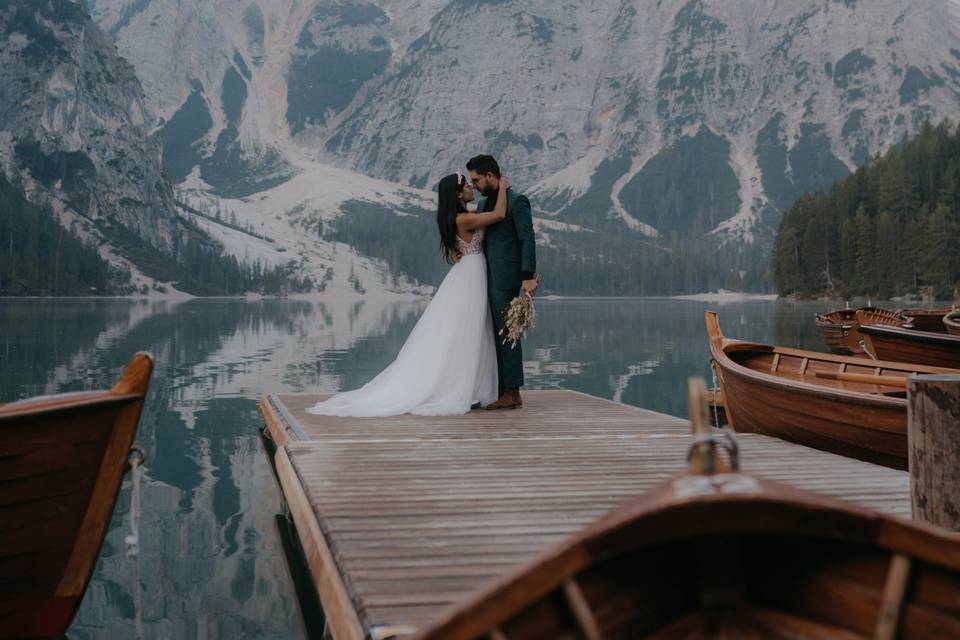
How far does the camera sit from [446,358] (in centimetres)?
952

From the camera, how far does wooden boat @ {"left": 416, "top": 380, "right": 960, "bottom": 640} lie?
Result: 1849 millimetres

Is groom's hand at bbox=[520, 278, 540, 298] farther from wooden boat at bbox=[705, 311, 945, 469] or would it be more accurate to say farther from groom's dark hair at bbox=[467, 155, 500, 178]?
wooden boat at bbox=[705, 311, 945, 469]

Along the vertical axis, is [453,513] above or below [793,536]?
below

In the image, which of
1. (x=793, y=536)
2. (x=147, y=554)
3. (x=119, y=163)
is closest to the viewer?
(x=793, y=536)

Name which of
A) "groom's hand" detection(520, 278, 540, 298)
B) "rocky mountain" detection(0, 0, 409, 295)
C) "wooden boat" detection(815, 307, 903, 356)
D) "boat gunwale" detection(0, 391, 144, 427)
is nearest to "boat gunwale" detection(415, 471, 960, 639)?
"boat gunwale" detection(0, 391, 144, 427)

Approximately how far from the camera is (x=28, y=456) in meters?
3.85

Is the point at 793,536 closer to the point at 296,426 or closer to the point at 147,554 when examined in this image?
the point at 147,554

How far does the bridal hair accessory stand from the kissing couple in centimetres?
10

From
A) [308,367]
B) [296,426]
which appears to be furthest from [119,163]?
[296,426]

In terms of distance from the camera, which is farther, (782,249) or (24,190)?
(24,190)

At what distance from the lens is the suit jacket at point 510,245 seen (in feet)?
30.6

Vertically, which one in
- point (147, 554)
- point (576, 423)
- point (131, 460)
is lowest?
point (147, 554)

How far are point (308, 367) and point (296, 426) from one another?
15330 millimetres

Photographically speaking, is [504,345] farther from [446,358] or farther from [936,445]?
[936,445]
